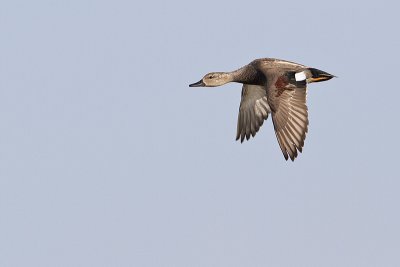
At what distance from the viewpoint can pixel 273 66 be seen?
26375mm

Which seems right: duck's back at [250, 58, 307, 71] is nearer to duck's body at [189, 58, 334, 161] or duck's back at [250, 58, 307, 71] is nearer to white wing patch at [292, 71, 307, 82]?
duck's body at [189, 58, 334, 161]

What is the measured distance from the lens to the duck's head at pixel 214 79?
27938 millimetres

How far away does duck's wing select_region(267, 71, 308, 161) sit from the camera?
2381cm

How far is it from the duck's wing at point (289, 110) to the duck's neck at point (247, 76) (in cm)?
153

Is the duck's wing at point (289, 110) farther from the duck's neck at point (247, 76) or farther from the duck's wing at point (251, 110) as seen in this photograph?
the duck's wing at point (251, 110)

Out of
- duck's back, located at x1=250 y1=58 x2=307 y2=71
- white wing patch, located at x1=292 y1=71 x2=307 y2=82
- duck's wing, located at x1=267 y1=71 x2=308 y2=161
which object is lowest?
duck's wing, located at x1=267 y1=71 x2=308 y2=161

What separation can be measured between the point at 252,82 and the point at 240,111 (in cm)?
227

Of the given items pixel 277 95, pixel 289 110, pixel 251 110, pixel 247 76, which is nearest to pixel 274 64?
pixel 247 76

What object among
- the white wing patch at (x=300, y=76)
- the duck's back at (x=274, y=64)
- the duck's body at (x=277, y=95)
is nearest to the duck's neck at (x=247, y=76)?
the duck's body at (x=277, y=95)

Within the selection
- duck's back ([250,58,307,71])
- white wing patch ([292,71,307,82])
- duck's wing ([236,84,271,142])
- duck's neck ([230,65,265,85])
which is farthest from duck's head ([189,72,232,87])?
white wing patch ([292,71,307,82])

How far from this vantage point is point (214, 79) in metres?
28.1

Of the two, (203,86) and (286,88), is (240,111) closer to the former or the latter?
(203,86)

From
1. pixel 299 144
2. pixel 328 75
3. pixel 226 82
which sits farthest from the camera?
pixel 226 82

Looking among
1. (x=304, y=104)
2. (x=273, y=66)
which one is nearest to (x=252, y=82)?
(x=273, y=66)
